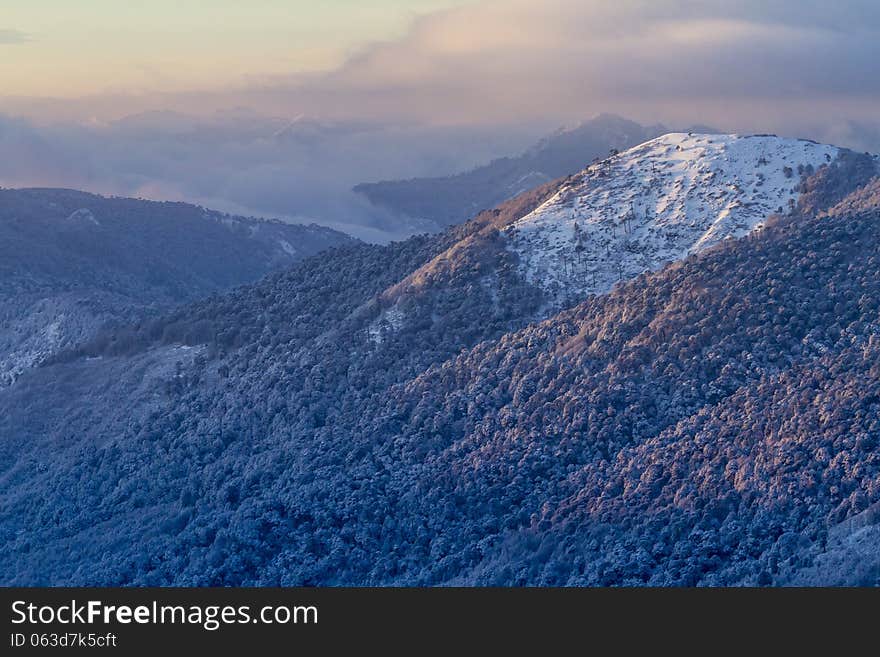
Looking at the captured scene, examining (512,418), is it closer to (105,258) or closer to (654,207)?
(654,207)

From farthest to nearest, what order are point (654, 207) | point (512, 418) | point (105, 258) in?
point (105, 258)
point (654, 207)
point (512, 418)

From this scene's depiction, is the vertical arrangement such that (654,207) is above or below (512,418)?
above

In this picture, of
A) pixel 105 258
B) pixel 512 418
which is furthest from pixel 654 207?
pixel 105 258

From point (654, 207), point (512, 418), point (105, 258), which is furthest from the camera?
point (105, 258)

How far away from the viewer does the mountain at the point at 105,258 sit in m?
74.4

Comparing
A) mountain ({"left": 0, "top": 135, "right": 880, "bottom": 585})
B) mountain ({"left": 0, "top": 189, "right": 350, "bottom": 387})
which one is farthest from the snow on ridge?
mountain ({"left": 0, "top": 189, "right": 350, "bottom": 387})

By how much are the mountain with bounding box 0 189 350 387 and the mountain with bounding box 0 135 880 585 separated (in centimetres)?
954

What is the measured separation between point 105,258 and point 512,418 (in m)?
71.1

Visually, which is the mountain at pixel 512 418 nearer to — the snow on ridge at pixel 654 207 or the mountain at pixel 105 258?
the snow on ridge at pixel 654 207

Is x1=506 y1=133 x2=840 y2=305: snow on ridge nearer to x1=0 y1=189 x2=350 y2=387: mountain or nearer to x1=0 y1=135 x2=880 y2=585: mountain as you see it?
x1=0 y1=135 x2=880 y2=585: mountain

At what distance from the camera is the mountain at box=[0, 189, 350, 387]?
74.4 meters

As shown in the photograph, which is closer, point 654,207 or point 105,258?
point 654,207

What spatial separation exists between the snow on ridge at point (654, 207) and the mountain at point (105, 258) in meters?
26.5

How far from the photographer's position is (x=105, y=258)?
110 metres
